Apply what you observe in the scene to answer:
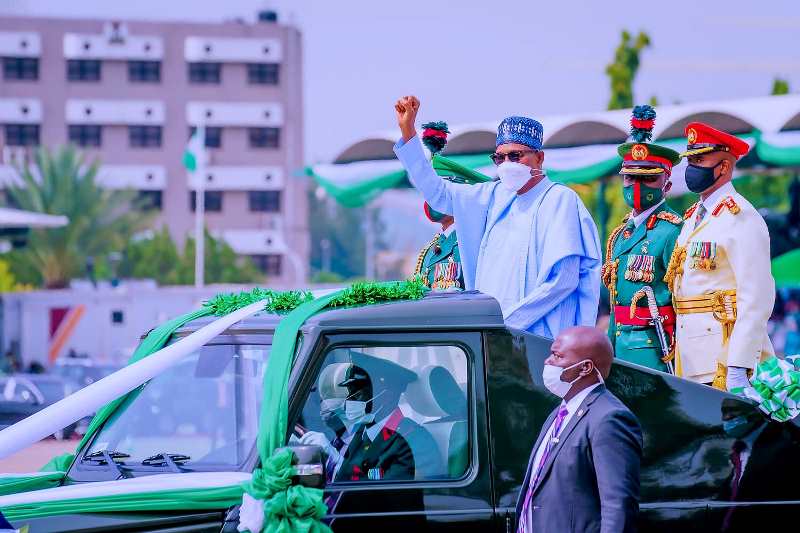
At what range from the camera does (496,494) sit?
433 centimetres

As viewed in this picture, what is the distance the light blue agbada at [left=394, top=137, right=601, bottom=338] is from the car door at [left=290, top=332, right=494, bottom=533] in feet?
2.27

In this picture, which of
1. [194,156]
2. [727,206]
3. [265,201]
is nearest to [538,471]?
[727,206]

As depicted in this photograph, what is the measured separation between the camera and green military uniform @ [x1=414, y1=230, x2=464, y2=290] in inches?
294

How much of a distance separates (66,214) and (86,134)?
60.1ft

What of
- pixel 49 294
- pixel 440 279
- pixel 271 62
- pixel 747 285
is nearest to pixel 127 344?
pixel 49 294

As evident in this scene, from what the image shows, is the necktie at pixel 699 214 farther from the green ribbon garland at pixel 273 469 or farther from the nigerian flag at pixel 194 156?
the nigerian flag at pixel 194 156

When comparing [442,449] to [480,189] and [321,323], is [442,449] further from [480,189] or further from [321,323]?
[480,189]

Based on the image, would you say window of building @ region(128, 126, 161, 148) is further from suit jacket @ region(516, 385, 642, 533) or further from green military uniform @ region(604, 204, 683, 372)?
suit jacket @ region(516, 385, 642, 533)

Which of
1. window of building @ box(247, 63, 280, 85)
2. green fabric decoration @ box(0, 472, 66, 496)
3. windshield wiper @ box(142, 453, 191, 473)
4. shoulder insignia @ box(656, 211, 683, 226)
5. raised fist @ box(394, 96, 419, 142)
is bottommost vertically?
green fabric decoration @ box(0, 472, 66, 496)

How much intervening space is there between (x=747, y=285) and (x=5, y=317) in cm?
3216

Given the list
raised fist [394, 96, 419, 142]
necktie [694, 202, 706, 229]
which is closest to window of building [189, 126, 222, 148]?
necktie [694, 202, 706, 229]

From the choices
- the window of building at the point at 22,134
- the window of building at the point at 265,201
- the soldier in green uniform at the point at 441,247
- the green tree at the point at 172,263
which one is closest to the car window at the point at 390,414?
the soldier in green uniform at the point at 441,247

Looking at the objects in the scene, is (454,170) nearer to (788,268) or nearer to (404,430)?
(404,430)

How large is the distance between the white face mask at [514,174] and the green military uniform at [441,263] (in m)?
1.66
